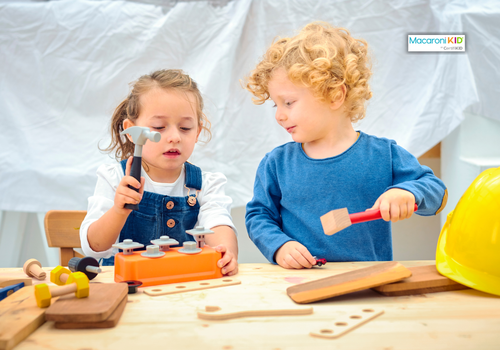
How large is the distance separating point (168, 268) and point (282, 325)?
0.23 m

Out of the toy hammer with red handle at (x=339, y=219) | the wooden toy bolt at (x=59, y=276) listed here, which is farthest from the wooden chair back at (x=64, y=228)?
the toy hammer with red handle at (x=339, y=219)

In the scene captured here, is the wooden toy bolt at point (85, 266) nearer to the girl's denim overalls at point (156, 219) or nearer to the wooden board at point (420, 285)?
the girl's denim overalls at point (156, 219)

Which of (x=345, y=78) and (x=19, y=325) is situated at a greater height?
(x=345, y=78)

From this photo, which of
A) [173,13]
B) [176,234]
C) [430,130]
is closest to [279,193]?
[176,234]

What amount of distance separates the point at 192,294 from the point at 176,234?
0.37 meters

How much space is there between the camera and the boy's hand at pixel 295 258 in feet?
2.47

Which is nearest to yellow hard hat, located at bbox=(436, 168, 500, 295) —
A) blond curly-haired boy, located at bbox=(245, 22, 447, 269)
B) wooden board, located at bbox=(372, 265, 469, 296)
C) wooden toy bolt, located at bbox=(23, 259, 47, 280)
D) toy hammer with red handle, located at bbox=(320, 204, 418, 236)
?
wooden board, located at bbox=(372, 265, 469, 296)

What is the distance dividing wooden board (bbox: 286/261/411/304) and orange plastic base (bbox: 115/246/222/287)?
5.6 inches

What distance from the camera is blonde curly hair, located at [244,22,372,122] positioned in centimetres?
88

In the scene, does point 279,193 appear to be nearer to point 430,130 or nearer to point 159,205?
point 159,205

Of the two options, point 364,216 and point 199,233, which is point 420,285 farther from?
point 199,233

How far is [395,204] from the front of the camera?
2.29ft

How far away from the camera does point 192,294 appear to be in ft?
1.95

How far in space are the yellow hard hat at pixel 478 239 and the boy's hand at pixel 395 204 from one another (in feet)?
0.27
